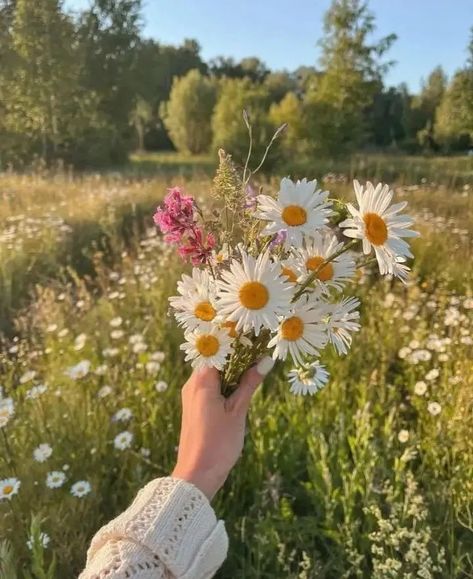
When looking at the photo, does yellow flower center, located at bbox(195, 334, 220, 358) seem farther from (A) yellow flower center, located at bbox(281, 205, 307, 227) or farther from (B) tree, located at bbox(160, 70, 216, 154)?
(B) tree, located at bbox(160, 70, 216, 154)

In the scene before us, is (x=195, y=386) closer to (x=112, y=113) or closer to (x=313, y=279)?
(x=313, y=279)

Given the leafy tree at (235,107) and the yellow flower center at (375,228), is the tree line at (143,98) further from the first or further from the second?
the yellow flower center at (375,228)

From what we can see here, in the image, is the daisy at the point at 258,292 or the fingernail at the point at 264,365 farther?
the fingernail at the point at 264,365

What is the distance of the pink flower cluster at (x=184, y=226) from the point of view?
0.98 m

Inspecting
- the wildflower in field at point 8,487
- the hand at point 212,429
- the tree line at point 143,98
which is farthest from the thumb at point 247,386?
the tree line at point 143,98

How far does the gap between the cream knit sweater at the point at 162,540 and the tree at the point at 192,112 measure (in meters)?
28.5

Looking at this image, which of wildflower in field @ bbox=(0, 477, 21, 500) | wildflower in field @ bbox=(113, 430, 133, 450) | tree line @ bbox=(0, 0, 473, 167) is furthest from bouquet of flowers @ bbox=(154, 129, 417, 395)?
tree line @ bbox=(0, 0, 473, 167)

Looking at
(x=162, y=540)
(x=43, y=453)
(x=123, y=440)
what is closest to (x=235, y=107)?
(x=123, y=440)

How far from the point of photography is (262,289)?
0.86 metres

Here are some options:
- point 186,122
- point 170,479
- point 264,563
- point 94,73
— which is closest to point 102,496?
point 264,563

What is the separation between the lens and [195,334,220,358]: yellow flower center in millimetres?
968

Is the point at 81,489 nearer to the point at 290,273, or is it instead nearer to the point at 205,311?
the point at 205,311

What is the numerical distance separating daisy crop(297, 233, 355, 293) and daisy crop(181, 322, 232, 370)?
0.57 feet

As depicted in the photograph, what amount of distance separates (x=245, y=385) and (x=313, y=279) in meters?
0.23
